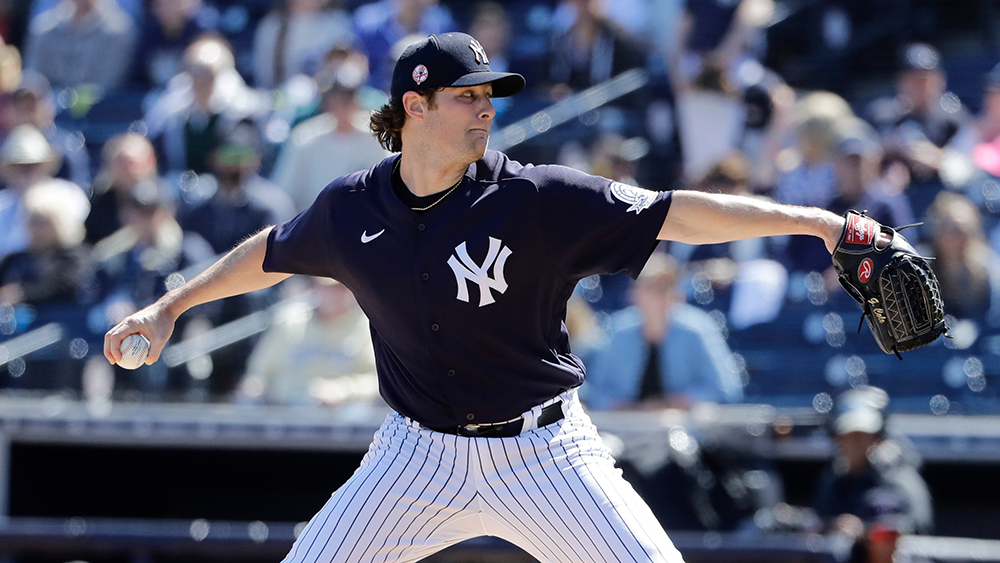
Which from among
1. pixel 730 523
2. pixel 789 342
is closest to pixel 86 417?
pixel 730 523

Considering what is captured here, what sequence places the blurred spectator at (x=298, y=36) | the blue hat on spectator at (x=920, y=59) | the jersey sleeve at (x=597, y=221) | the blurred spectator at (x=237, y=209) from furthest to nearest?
1. the blurred spectator at (x=298, y=36)
2. the blue hat on spectator at (x=920, y=59)
3. the blurred spectator at (x=237, y=209)
4. the jersey sleeve at (x=597, y=221)

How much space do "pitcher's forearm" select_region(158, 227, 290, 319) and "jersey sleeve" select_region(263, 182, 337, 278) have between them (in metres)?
0.03

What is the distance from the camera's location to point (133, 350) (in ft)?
10.5

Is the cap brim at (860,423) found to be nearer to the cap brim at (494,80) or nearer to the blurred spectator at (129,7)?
the cap brim at (494,80)

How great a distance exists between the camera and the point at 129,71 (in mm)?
9102

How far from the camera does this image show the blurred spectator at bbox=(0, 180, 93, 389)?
6691 millimetres

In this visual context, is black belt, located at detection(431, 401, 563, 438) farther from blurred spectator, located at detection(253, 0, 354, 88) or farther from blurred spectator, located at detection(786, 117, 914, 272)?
blurred spectator, located at detection(253, 0, 354, 88)

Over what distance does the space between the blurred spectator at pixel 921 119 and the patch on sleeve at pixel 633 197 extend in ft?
14.8

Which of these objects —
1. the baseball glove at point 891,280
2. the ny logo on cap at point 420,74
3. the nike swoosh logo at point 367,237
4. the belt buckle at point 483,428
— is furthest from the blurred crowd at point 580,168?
the ny logo on cap at point 420,74

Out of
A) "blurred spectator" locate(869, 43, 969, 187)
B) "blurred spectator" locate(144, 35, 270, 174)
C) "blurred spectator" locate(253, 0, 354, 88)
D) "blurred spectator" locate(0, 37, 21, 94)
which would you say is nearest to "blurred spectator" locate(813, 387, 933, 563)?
"blurred spectator" locate(869, 43, 969, 187)

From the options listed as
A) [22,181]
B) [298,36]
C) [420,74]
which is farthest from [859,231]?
[298,36]

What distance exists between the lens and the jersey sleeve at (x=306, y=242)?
3.37 m

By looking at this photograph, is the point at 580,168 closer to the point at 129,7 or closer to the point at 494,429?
the point at 129,7

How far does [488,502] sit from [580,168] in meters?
4.66
